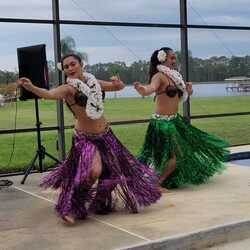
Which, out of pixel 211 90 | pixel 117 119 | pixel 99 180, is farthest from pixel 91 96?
pixel 211 90

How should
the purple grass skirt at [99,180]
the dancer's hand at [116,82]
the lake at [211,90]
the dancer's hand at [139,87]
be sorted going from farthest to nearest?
the lake at [211,90], the dancer's hand at [139,87], the dancer's hand at [116,82], the purple grass skirt at [99,180]

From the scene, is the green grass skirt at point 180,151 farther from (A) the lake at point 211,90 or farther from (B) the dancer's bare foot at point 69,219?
(A) the lake at point 211,90

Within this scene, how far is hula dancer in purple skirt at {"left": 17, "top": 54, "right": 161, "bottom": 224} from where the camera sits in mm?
5414

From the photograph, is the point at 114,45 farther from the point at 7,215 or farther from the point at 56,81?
the point at 7,215

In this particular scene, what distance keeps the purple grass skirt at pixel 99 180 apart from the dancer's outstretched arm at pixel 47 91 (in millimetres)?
444

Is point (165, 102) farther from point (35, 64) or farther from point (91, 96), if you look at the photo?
point (35, 64)

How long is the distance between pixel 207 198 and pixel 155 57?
179 cm

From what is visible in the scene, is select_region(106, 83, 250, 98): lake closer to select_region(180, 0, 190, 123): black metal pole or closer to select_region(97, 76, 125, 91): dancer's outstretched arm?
select_region(180, 0, 190, 123): black metal pole

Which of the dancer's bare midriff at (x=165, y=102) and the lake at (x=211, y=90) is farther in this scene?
the lake at (x=211, y=90)

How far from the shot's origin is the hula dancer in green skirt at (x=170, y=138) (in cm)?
679

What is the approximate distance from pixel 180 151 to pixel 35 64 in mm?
2122

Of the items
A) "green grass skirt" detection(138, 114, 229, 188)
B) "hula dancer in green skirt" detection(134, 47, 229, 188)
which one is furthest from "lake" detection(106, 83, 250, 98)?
"hula dancer in green skirt" detection(134, 47, 229, 188)

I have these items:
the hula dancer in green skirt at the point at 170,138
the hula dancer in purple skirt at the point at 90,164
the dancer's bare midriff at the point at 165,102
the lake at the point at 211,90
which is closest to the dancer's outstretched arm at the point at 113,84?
the hula dancer in purple skirt at the point at 90,164

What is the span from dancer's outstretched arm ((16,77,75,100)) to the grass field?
268cm
